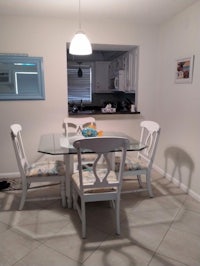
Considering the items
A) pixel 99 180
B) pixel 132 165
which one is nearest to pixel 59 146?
pixel 99 180

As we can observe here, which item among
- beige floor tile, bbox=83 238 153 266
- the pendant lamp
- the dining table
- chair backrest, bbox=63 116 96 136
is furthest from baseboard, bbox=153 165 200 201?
the pendant lamp

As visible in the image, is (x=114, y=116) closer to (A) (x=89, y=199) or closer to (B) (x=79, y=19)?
(B) (x=79, y=19)

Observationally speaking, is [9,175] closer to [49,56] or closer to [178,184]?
[49,56]

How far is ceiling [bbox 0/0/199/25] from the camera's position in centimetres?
249

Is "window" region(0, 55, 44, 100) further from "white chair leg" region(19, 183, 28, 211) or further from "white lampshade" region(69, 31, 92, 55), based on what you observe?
"white chair leg" region(19, 183, 28, 211)

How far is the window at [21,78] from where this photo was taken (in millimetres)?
2990

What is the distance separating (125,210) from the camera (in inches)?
93.3

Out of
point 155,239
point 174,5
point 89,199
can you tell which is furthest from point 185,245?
point 174,5

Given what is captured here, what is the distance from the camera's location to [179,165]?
2.95 metres

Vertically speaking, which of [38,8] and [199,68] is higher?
[38,8]

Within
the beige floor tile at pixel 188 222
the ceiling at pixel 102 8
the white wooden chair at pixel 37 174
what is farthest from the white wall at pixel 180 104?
the white wooden chair at pixel 37 174

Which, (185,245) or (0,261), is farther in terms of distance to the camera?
(185,245)

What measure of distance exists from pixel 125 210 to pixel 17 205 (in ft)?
4.07

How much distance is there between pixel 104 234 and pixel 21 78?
2375mm
